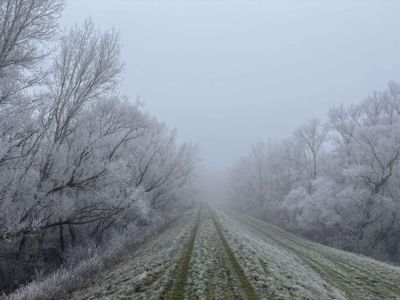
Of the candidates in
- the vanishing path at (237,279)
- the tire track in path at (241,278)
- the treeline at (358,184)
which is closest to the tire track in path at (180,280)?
the vanishing path at (237,279)

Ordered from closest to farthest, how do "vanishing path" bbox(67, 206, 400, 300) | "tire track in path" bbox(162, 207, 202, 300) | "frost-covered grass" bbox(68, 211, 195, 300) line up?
"tire track in path" bbox(162, 207, 202, 300), "vanishing path" bbox(67, 206, 400, 300), "frost-covered grass" bbox(68, 211, 195, 300)

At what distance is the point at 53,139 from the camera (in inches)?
973

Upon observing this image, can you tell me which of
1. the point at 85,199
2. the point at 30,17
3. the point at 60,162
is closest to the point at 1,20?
the point at 30,17

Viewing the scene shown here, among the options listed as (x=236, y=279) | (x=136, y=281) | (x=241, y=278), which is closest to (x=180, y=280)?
(x=136, y=281)

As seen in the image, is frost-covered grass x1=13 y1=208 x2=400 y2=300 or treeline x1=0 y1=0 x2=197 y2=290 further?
treeline x1=0 y1=0 x2=197 y2=290

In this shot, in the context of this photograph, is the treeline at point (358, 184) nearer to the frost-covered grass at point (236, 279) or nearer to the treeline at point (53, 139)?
the frost-covered grass at point (236, 279)

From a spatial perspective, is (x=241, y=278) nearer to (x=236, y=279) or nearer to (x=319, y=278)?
(x=236, y=279)

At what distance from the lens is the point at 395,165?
121ft

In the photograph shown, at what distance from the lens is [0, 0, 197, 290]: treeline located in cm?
1841

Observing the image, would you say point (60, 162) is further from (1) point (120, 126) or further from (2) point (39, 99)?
(1) point (120, 126)

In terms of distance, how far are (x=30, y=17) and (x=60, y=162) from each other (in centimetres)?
944

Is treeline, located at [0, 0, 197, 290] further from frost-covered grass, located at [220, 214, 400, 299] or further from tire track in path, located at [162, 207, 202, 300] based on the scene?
frost-covered grass, located at [220, 214, 400, 299]

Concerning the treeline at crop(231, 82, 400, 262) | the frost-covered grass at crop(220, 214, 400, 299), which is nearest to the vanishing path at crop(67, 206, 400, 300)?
the frost-covered grass at crop(220, 214, 400, 299)

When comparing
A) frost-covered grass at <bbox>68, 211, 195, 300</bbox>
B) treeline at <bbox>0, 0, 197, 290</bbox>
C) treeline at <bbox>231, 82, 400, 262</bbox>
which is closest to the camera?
frost-covered grass at <bbox>68, 211, 195, 300</bbox>
